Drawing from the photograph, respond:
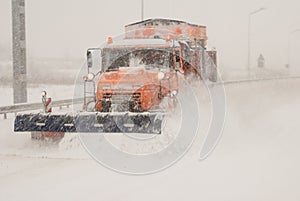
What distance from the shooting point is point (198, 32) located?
607 inches

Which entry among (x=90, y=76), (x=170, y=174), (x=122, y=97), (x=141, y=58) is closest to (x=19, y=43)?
(x=90, y=76)

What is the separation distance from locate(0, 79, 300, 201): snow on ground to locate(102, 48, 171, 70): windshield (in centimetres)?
200

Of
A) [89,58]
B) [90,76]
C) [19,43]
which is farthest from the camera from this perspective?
[19,43]

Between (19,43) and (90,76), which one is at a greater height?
(19,43)

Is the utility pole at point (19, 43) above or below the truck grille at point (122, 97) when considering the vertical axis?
above

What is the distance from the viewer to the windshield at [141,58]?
9.94 m

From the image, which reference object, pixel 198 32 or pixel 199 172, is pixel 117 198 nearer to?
pixel 199 172

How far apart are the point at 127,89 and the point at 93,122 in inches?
55.0

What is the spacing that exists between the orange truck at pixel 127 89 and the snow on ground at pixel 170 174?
2.32ft

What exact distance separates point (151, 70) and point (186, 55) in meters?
1.52

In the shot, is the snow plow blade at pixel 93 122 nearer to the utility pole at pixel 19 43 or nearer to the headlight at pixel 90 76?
the headlight at pixel 90 76

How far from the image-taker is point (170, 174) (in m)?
6.80

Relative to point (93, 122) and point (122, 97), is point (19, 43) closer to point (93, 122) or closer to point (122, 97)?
point (122, 97)

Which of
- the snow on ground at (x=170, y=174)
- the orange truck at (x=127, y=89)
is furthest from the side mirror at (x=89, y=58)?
the snow on ground at (x=170, y=174)
